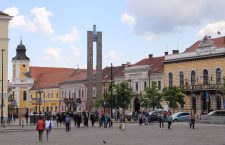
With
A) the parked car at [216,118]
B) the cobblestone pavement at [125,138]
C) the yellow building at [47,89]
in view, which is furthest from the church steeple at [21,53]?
the cobblestone pavement at [125,138]

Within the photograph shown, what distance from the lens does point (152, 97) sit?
262 feet

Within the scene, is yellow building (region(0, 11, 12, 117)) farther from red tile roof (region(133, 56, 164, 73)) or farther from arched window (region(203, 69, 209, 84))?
red tile roof (region(133, 56, 164, 73))

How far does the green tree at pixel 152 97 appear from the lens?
7956cm

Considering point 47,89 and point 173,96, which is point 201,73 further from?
point 47,89

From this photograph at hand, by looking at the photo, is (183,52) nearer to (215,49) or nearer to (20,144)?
(215,49)

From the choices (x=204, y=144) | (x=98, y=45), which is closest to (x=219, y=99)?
(x=98, y=45)

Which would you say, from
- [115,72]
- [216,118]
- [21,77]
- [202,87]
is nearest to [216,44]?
[202,87]

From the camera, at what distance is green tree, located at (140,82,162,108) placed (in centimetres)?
7956

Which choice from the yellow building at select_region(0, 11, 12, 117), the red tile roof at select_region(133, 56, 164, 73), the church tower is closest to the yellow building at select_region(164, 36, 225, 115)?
the red tile roof at select_region(133, 56, 164, 73)

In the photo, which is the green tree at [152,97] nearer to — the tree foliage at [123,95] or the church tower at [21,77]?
the tree foliage at [123,95]

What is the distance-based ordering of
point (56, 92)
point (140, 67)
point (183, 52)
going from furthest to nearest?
1. point (56, 92)
2. point (140, 67)
3. point (183, 52)

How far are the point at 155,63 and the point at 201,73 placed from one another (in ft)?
46.3

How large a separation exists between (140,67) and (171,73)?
797 centimetres

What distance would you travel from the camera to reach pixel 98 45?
72.2 metres
